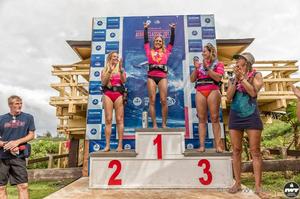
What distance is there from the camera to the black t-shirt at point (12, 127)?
3.14 meters

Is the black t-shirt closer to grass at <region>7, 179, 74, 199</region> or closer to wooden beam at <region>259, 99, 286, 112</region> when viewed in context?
grass at <region>7, 179, 74, 199</region>

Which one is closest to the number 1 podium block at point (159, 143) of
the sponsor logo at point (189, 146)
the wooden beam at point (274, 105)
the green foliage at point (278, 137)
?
the sponsor logo at point (189, 146)

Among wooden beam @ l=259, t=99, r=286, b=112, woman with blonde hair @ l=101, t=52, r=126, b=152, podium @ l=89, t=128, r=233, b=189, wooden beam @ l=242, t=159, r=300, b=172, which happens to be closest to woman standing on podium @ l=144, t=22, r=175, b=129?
woman with blonde hair @ l=101, t=52, r=126, b=152

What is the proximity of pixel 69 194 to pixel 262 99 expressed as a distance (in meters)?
5.15

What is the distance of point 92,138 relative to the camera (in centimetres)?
537

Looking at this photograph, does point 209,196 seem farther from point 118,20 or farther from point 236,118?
point 118,20

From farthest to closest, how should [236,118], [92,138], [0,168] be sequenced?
[92,138], [236,118], [0,168]

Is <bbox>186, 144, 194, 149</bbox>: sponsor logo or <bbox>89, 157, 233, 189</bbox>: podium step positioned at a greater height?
<bbox>186, 144, 194, 149</bbox>: sponsor logo

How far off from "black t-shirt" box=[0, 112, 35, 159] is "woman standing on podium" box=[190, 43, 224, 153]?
2.49 metres

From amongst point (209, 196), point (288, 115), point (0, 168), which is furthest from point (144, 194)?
point (288, 115)

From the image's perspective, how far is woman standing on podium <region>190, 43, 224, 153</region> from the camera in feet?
12.8

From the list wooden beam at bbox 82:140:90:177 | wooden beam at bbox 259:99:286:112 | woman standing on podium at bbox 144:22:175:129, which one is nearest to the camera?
A: woman standing on podium at bbox 144:22:175:129

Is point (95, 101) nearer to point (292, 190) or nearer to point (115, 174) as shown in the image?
point (115, 174)

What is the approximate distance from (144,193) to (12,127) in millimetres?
1954
